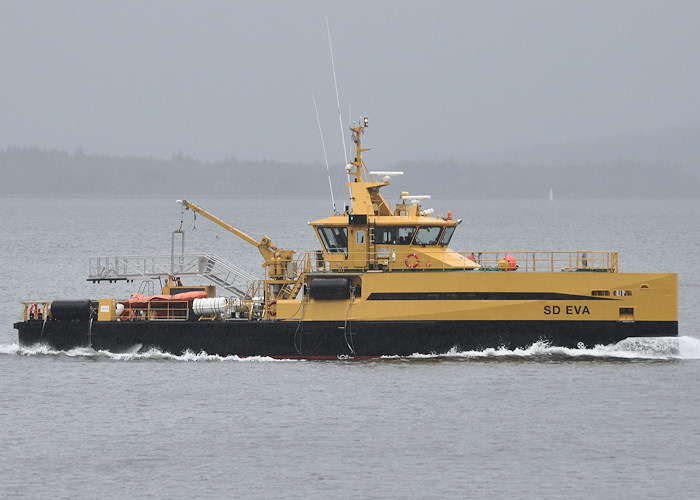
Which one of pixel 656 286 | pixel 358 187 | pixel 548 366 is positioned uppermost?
pixel 358 187

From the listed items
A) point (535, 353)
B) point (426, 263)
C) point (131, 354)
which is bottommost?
point (131, 354)

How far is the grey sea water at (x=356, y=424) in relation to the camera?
22359 millimetres

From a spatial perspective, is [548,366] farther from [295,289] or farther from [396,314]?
[295,289]

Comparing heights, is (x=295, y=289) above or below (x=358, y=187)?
below

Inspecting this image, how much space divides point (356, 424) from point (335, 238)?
7521 mm

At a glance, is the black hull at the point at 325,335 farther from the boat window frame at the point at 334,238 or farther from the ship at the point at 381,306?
the boat window frame at the point at 334,238

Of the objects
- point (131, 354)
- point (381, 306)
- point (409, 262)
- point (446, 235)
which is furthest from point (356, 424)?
point (131, 354)

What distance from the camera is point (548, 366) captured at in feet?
98.7

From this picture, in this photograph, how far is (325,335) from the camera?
31.1 meters

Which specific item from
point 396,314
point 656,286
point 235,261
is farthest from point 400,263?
point 235,261

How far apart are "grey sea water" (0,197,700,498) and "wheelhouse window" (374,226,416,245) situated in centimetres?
324

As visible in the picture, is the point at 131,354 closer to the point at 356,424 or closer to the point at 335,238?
the point at 335,238

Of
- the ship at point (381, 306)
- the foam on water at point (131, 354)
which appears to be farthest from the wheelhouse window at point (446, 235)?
the foam on water at point (131, 354)

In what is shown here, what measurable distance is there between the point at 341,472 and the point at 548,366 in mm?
9029
